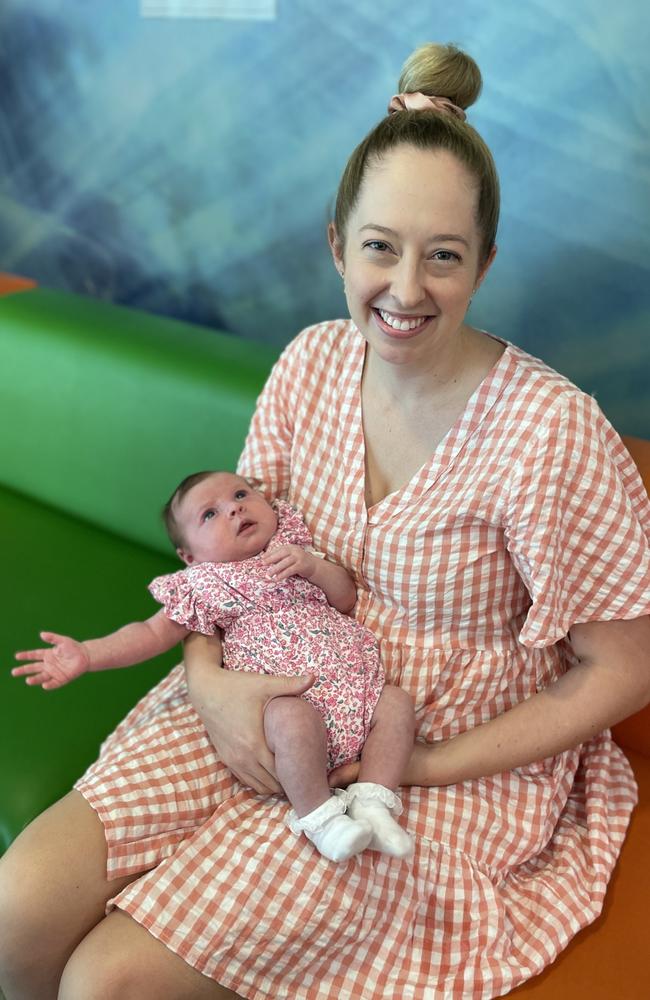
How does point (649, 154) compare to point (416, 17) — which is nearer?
point (649, 154)

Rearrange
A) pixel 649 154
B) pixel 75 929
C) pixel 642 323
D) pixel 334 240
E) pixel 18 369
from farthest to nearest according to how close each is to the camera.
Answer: pixel 18 369 → pixel 642 323 → pixel 649 154 → pixel 334 240 → pixel 75 929

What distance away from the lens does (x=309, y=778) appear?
143cm

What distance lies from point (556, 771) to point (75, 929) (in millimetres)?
770

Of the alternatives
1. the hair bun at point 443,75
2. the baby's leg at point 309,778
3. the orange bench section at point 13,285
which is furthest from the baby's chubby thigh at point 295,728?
the orange bench section at point 13,285

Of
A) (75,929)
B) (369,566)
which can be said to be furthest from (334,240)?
(75,929)

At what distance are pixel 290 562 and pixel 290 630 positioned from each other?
11 cm

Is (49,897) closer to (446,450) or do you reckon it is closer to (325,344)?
(446,450)

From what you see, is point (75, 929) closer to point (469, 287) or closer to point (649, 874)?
point (649, 874)

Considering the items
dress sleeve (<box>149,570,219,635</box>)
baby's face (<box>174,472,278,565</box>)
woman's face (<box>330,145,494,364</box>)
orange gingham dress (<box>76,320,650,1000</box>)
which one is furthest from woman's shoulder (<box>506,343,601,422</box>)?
dress sleeve (<box>149,570,219,635</box>)

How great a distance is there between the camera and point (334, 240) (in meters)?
1.57

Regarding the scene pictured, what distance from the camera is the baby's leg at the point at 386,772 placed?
1.38 meters

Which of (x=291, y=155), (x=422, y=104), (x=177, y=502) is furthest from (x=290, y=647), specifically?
(x=291, y=155)

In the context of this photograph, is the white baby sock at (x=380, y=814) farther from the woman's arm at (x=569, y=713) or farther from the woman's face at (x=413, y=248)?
the woman's face at (x=413, y=248)

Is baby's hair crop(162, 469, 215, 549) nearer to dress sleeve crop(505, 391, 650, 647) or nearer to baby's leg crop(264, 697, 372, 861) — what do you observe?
baby's leg crop(264, 697, 372, 861)
